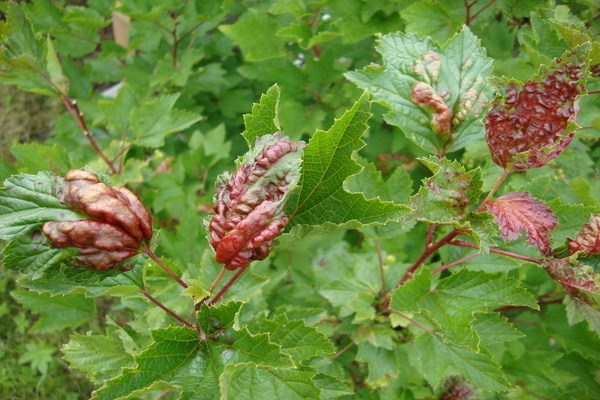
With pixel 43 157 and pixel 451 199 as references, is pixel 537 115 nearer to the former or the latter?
pixel 451 199

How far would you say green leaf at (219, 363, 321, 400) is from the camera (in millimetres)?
1014

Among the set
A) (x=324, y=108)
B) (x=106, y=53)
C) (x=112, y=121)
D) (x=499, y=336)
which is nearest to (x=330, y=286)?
(x=499, y=336)

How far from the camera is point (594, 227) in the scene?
102 centimetres

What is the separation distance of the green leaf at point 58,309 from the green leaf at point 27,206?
1.00 meters

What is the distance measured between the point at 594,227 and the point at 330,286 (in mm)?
923

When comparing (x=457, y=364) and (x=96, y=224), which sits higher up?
(x=96, y=224)

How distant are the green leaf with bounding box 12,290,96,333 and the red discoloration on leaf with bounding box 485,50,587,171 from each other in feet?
5.64

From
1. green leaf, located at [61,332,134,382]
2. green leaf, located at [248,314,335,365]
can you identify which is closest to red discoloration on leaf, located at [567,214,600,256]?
green leaf, located at [248,314,335,365]

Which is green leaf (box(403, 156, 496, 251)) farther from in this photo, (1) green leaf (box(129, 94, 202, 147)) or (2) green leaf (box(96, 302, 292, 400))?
(1) green leaf (box(129, 94, 202, 147))

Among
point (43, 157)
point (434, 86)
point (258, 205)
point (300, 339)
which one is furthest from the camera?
point (43, 157)

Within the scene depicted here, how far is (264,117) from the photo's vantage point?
1.00m

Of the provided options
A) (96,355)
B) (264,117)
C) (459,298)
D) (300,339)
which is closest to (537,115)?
(459,298)

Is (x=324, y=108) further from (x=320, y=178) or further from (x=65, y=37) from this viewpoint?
(x=65, y=37)

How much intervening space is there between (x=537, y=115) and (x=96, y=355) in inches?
59.8
